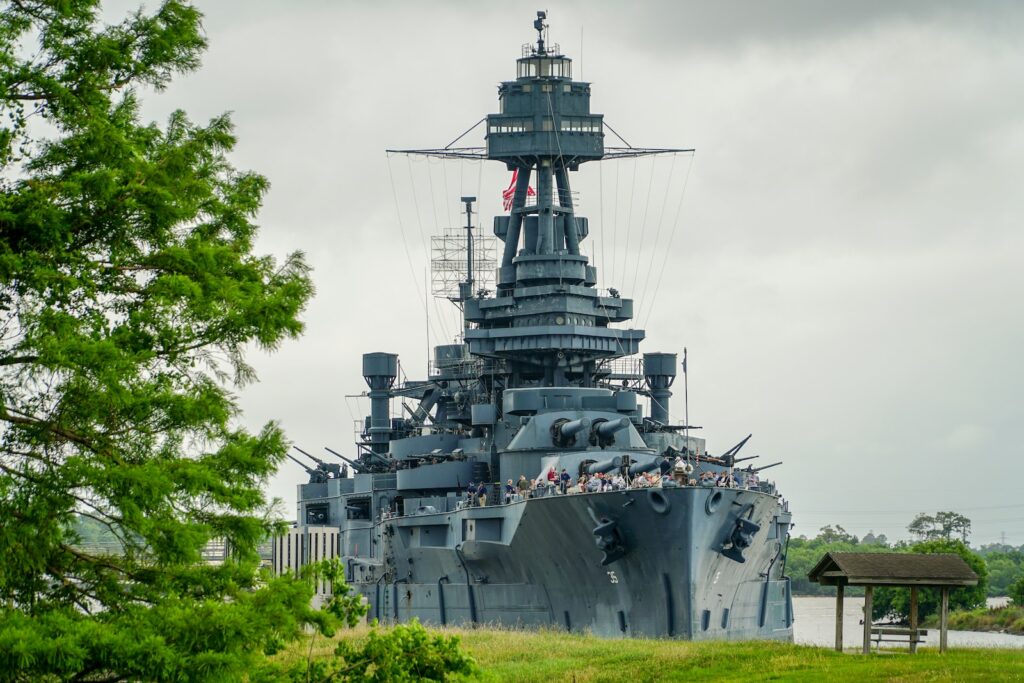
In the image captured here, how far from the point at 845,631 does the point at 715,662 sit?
45.2 metres

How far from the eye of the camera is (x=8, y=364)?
15.4 meters

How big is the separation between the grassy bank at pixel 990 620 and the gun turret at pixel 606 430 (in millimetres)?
36388

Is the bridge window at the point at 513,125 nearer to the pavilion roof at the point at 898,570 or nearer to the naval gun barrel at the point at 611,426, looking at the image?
the naval gun barrel at the point at 611,426

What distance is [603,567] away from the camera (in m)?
36.1

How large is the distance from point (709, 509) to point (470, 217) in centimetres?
2637

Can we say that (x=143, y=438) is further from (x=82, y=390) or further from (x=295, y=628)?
(x=295, y=628)

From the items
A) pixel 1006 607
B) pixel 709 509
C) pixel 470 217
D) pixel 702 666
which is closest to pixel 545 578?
pixel 709 509

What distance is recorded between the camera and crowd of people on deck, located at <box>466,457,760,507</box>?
34375 mm

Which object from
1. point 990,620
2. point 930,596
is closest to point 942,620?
point 930,596

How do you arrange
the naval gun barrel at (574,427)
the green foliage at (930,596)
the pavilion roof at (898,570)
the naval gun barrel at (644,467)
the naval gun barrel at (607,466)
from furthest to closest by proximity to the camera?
the green foliage at (930,596) → the naval gun barrel at (574,427) → the naval gun barrel at (607,466) → the naval gun barrel at (644,467) → the pavilion roof at (898,570)

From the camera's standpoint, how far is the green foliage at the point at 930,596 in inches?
2795

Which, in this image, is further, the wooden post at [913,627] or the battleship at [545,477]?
the battleship at [545,477]

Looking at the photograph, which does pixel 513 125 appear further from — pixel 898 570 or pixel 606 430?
pixel 898 570

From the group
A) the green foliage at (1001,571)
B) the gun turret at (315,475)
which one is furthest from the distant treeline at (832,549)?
the gun turret at (315,475)
